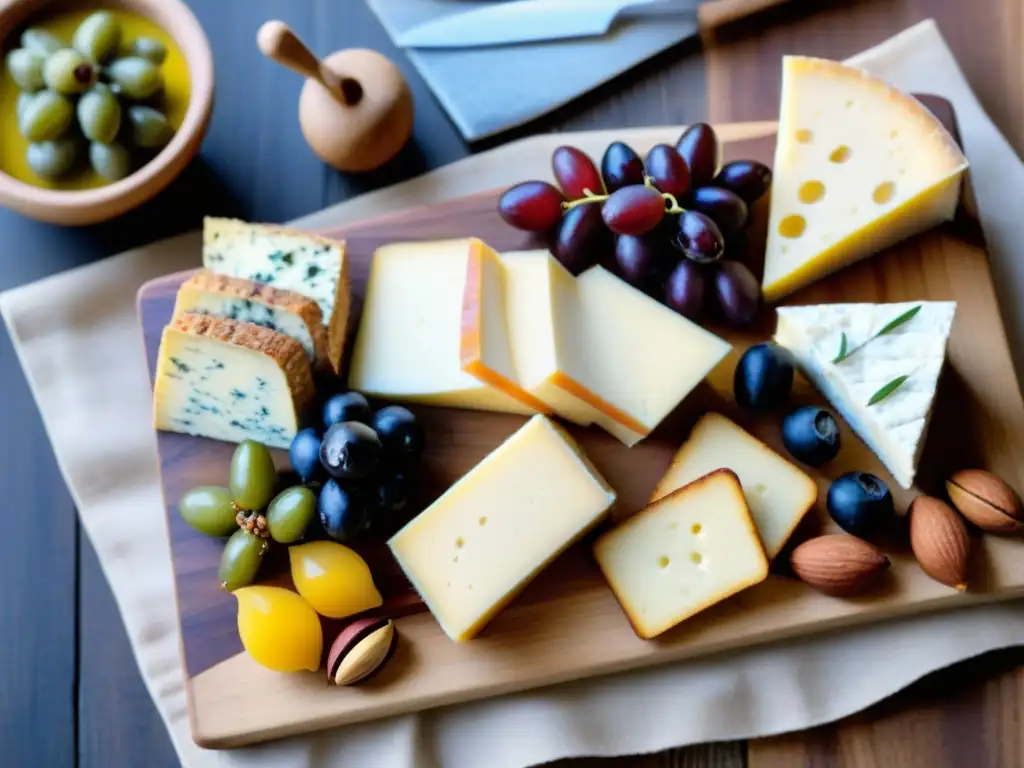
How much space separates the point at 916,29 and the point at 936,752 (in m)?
0.83

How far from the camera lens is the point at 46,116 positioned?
0.98 m

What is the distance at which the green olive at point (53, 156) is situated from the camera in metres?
1.01

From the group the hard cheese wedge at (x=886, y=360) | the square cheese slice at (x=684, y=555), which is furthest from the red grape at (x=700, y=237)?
the square cheese slice at (x=684, y=555)

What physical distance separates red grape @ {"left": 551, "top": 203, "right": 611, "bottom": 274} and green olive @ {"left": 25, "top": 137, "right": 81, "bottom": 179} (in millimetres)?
515

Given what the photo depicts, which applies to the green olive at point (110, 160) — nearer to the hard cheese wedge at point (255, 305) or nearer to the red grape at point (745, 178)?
the hard cheese wedge at point (255, 305)

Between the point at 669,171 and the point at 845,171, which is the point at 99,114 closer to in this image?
the point at 669,171

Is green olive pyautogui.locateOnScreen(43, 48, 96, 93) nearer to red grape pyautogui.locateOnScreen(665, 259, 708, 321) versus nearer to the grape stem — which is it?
the grape stem

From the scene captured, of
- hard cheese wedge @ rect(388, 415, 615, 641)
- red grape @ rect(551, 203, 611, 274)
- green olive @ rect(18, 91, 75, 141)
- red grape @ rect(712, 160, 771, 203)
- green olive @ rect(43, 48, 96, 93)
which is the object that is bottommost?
hard cheese wedge @ rect(388, 415, 615, 641)

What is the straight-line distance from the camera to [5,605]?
1061mm

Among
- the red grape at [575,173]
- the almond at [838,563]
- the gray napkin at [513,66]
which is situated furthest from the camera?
the gray napkin at [513,66]

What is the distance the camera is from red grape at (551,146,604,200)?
1023mm

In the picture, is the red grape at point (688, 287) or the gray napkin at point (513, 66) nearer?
the red grape at point (688, 287)

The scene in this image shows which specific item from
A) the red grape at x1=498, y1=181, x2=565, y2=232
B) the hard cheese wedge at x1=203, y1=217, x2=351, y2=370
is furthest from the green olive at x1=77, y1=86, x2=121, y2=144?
the red grape at x1=498, y1=181, x2=565, y2=232

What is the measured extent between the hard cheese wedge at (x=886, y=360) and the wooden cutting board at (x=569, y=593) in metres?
0.06
